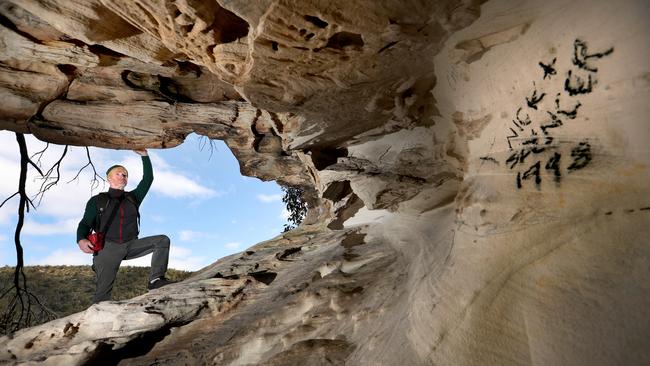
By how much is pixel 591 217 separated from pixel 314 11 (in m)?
2.30

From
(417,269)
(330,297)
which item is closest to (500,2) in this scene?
(417,269)

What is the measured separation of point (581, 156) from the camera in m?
2.44

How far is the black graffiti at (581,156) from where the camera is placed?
7.91ft

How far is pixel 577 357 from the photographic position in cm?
203

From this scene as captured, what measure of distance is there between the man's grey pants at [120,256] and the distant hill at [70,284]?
4.33 meters

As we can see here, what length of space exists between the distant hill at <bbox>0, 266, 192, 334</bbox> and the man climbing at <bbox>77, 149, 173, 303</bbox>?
173 inches

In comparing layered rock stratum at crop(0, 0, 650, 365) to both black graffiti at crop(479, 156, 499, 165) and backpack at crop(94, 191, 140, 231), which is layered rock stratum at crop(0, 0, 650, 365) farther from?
backpack at crop(94, 191, 140, 231)

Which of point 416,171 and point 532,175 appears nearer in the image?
point 532,175

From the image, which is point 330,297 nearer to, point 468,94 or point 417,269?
point 417,269

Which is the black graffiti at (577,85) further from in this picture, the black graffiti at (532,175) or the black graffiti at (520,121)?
the black graffiti at (532,175)

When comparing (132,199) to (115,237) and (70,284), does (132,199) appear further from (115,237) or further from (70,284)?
(70,284)

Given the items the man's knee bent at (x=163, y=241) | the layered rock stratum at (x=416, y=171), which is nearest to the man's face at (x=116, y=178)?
the man's knee bent at (x=163, y=241)

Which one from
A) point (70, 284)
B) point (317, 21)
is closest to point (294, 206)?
point (70, 284)

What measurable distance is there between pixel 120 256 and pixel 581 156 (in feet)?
18.9
